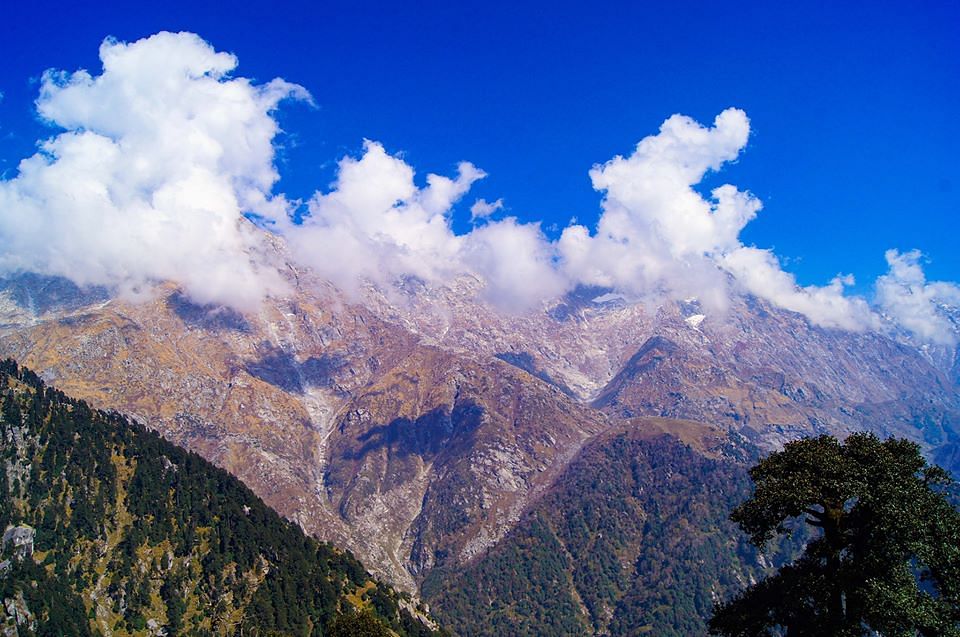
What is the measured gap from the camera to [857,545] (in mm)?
37406

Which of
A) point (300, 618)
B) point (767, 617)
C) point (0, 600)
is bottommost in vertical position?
point (0, 600)

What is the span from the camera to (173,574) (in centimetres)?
19462

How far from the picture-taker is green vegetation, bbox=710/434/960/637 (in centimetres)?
3434

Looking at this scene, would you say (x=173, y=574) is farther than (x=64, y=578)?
Yes

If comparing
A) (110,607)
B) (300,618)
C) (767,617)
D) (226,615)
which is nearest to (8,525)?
(110,607)

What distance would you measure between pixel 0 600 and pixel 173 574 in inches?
1805

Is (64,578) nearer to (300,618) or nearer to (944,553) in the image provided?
(300,618)

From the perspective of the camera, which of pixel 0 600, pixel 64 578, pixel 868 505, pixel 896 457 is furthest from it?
pixel 64 578

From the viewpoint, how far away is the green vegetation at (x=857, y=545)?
34.3 m

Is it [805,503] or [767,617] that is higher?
[805,503]

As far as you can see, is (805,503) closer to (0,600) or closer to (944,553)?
(944,553)

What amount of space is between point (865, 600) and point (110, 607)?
211m

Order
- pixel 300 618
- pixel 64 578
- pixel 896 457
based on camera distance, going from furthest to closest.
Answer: pixel 300 618
pixel 64 578
pixel 896 457

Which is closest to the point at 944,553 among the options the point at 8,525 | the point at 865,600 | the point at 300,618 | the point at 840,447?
the point at 865,600
